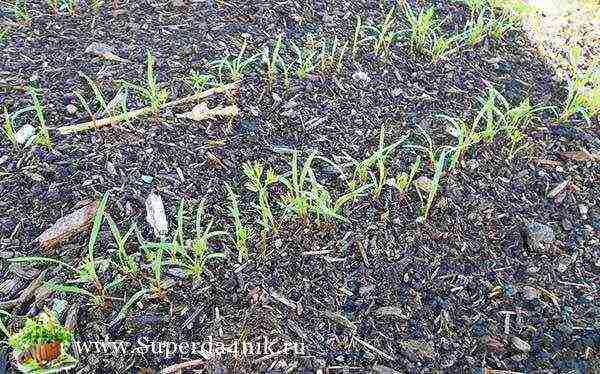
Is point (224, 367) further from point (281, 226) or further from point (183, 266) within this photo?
point (281, 226)

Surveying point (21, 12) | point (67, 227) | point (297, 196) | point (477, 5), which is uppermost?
point (477, 5)

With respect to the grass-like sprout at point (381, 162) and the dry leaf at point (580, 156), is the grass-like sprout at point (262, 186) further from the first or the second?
the dry leaf at point (580, 156)

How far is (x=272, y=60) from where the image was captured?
7.67 ft

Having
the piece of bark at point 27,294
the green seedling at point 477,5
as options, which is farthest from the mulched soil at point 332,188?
the green seedling at point 477,5

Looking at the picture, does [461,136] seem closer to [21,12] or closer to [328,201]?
[328,201]

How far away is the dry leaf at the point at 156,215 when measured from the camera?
1.73 meters

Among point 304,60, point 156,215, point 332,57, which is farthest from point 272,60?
point 156,215

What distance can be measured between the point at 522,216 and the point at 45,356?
1.52 meters

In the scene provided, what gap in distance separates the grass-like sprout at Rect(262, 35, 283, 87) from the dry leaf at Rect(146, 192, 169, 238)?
690 millimetres

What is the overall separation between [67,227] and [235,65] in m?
0.93

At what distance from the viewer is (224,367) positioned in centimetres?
147

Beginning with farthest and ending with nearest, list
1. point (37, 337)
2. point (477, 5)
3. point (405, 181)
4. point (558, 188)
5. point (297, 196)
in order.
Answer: point (477, 5), point (558, 188), point (405, 181), point (297, 196), point (37, 337)

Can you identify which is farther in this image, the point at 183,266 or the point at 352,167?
the point at 352,167

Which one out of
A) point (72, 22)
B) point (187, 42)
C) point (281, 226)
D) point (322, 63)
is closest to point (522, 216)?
point (281, 226)
